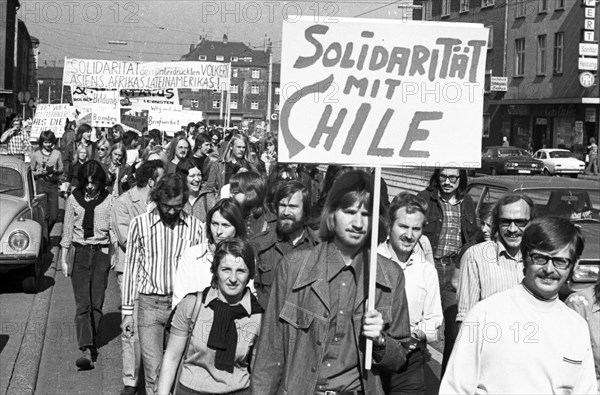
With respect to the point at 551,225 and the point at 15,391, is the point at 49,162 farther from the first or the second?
the point at 551,225

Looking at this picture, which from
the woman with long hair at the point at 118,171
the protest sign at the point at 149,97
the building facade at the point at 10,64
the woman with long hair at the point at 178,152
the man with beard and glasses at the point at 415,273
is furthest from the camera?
the building facade at the point at 10,64

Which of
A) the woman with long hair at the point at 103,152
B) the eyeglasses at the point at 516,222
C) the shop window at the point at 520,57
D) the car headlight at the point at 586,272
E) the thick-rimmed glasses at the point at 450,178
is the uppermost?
the shop window at the point at 520,57

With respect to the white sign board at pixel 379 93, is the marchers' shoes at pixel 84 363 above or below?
below

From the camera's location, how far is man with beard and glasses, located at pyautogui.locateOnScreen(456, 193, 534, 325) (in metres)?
5.74

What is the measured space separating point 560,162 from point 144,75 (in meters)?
23.7

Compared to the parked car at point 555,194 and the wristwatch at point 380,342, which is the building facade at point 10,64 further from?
the wristwatch at point 380,342

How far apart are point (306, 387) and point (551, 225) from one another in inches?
44.7

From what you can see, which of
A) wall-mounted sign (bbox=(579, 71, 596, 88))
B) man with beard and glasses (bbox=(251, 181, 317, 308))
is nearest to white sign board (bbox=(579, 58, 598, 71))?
wall-mounted sign (bbox=(579, 71, 596, 88))

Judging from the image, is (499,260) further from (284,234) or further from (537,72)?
(537,72)

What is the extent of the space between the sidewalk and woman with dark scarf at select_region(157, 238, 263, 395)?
2.75 meters

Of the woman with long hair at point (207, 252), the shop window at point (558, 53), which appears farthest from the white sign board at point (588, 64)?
the woman with long hair at point (207, 252)

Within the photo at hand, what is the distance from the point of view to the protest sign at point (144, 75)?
28.2m

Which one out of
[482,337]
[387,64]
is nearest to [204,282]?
[387,64]

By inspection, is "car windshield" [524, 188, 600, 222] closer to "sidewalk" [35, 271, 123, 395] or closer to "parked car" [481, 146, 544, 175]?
"sidewalk" [35, 271, 123, 395]
